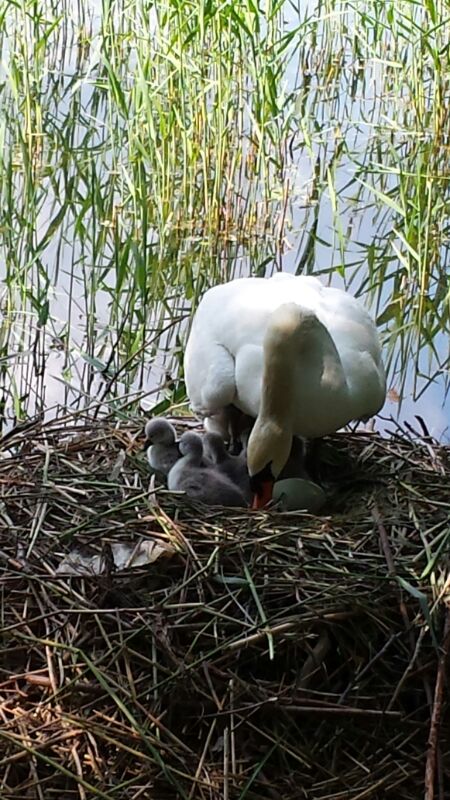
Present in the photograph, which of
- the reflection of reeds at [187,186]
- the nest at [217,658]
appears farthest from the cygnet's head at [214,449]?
the reflection of reeds at [187,186]

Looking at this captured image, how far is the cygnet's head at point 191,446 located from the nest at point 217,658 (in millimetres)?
334

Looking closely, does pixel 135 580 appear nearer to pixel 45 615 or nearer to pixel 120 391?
pixel 45 615

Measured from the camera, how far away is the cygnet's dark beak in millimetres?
3076

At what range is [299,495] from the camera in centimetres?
310

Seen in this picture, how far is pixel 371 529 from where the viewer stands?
2818 mm

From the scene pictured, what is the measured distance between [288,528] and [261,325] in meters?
0.73

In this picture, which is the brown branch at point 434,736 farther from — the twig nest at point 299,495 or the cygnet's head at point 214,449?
the cygnet's head at point 214,449

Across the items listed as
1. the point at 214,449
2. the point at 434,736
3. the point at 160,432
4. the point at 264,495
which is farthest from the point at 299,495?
the point at 434,736

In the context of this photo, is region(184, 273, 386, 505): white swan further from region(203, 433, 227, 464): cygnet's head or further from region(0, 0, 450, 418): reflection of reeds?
region(0, 0, 450, 418): reflection of reeds

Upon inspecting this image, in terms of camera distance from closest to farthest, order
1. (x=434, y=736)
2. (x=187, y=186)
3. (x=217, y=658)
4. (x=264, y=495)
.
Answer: (x=434, y=736)
(x=217, y=658)
(x=264, y=495)
(x=187, y=186)

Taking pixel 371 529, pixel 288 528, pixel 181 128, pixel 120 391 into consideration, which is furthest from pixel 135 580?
pixel 181 128

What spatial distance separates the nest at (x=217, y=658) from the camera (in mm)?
2254

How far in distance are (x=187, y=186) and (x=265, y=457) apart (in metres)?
2.30

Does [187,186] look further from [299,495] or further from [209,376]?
[299,495]
